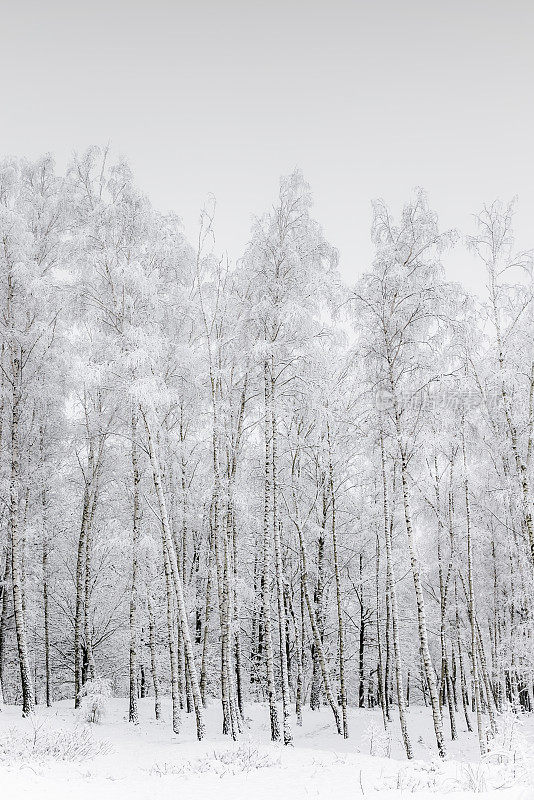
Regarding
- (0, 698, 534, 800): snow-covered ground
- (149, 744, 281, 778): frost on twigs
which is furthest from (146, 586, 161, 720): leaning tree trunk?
(149, 744, 281, 778): frost on twigs

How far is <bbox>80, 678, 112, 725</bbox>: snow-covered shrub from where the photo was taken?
12.6 m

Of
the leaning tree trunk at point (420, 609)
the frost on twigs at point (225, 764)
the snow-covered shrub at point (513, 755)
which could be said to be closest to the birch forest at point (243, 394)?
the leaning tree trunk at point (420, 609)

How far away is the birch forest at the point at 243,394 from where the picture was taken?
36.8 feet

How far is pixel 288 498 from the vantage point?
1852cm

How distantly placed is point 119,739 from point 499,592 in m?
14.1

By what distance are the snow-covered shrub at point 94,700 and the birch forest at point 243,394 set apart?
4.4 inches

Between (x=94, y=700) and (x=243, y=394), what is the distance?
8101 millimetres

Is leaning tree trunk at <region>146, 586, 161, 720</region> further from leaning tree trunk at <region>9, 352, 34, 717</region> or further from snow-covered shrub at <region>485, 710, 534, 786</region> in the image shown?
snow-covered shrub at <region>485, 710, 534, 786</region>

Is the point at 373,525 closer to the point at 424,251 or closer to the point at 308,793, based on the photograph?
the point at 424,251

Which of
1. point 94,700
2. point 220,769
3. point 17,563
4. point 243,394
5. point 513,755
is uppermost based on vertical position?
point 243,394

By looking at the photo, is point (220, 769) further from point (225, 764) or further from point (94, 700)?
point (94, 700)

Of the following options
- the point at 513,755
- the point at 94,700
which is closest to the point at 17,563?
the point at 94,700

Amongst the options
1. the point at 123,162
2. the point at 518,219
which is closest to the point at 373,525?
the point at 518,219

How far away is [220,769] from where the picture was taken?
816 cm
